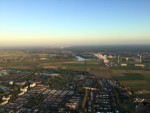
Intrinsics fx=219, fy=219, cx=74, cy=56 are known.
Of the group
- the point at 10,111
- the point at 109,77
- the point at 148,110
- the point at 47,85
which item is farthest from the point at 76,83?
the point at 148,110

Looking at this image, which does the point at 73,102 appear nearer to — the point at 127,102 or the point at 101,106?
the point at 101,106

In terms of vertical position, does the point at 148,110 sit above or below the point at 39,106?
above

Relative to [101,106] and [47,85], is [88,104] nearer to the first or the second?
[101,106]

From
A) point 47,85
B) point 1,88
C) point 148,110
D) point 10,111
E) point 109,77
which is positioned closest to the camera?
point 148,110

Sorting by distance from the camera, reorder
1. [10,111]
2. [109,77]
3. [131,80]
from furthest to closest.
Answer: [109,77] → [131,80] → [10,111]

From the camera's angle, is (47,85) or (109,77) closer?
(47,85)

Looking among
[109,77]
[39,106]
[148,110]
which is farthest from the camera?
[109,77]

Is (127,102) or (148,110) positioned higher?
(148,110)

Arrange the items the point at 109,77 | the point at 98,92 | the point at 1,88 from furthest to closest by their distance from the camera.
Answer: the point at 109,77
the point at 1,88
the point at 98,92

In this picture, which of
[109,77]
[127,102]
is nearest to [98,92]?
[127,102]
